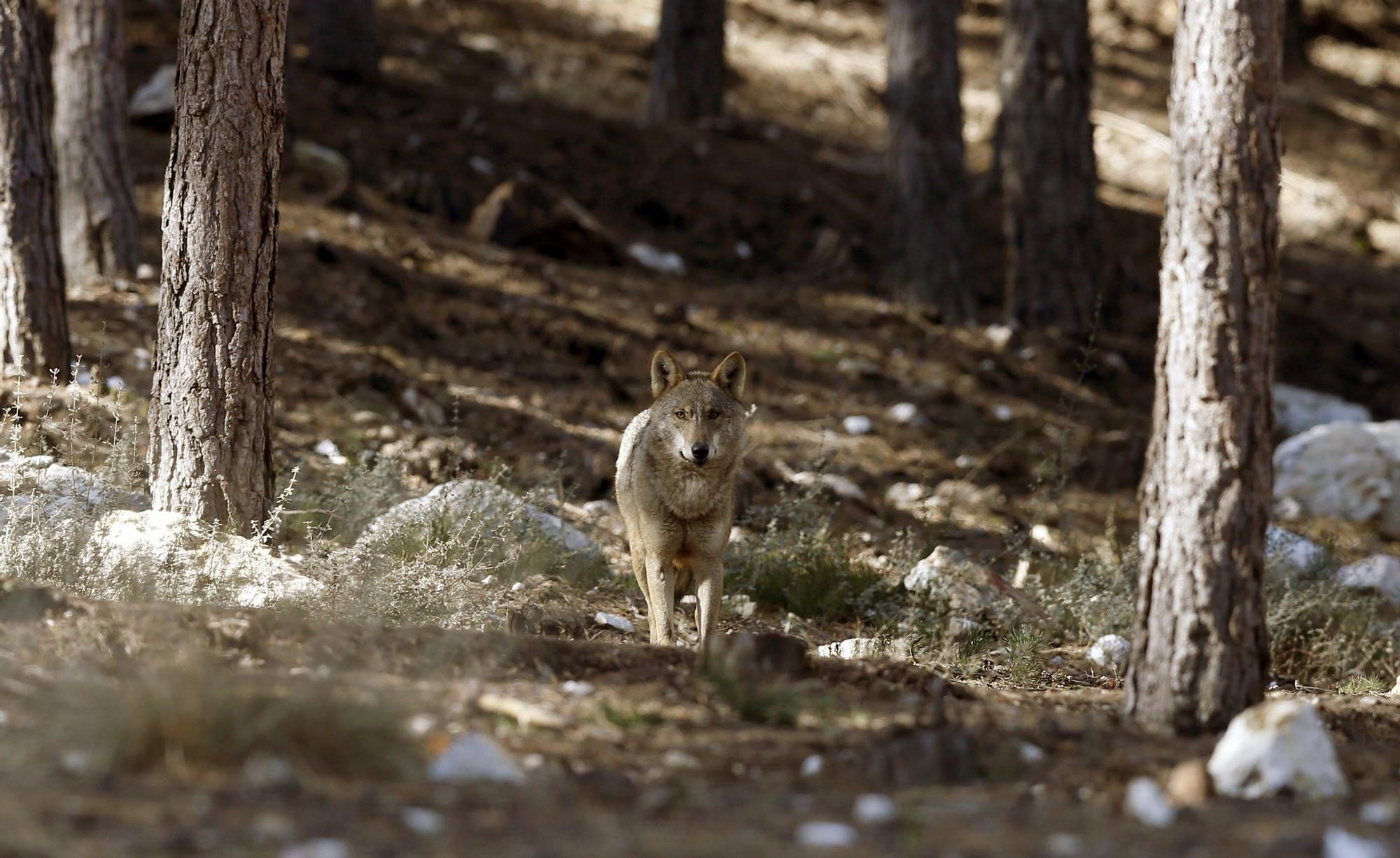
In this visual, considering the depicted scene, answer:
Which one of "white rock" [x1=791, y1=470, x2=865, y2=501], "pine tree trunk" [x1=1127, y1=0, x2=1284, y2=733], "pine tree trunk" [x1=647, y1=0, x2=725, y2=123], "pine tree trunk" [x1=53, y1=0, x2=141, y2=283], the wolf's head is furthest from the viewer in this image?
"pine tree trunk" [x1=647, y1=0, x2=725, y2=123]

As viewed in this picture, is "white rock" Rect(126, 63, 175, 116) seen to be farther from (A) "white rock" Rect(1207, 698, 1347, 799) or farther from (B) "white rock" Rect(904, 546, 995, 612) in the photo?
(A) "white rock" Rect(1207, 698, 1347, 799)

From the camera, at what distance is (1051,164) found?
13.8m

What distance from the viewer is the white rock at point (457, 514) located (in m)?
7.93

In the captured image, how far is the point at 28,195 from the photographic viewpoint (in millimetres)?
9117

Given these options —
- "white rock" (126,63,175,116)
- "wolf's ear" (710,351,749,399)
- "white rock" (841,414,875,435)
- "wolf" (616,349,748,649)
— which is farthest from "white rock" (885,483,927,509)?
"white rock" (126,63,175,116)

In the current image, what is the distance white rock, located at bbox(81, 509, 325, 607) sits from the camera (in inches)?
264

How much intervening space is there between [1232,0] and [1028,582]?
4801 millimetres

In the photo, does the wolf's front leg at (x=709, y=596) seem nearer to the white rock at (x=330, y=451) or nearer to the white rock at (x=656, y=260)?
the white rock at (x=330, y=451)

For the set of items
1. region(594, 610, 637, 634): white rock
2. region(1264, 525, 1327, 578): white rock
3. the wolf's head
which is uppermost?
the wolf's head

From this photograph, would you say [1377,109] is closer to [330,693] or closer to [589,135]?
[589,135]

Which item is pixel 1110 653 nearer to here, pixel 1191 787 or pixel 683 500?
pixel 683 500

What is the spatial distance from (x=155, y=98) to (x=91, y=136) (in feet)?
12.1

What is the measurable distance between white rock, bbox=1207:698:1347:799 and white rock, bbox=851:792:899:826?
117 centimetres

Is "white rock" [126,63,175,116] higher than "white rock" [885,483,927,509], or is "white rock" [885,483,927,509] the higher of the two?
"white rock" [126,63,175,116]
